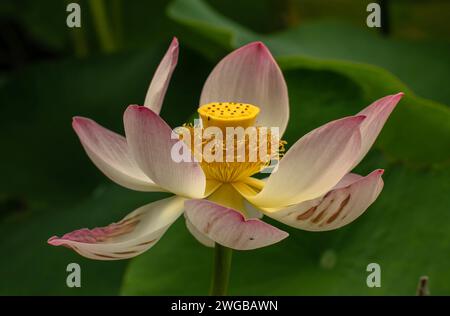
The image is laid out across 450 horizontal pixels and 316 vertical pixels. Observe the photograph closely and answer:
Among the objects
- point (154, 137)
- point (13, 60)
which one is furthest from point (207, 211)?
point (13, 60)

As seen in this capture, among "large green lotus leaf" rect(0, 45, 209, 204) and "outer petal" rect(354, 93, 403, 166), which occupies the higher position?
"outer petal" rect(354, 93, 403, 166)

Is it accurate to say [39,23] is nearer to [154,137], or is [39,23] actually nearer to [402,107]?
[402,107]

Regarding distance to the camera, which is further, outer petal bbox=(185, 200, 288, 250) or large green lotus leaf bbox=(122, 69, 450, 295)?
large green lotus leaf bbox=(122, 69, 450, 295)

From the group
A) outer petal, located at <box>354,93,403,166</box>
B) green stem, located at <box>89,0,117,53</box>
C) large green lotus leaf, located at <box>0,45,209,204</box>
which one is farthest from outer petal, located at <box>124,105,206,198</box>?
green stem, located at <box>89,0,117,53</box>

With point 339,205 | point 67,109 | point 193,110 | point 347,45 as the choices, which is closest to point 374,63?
point 347,45

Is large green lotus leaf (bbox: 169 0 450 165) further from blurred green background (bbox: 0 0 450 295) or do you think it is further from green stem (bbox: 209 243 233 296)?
green stem (bbox: 209 243 233 296)

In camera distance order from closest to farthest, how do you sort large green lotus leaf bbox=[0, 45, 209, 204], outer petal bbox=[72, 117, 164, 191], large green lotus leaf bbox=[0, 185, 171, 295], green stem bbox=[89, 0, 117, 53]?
outer petal bbox=[72, 117, 164, 191], large green lotus leaf bbox=[0, 185, 171, 295], large green lotus leaf bbox=[0, 45, 209, 204], green stem bbox=[89, 0, 117, 53]

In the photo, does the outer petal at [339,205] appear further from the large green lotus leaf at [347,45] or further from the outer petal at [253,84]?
the large green lotus leaf at [347,45]
